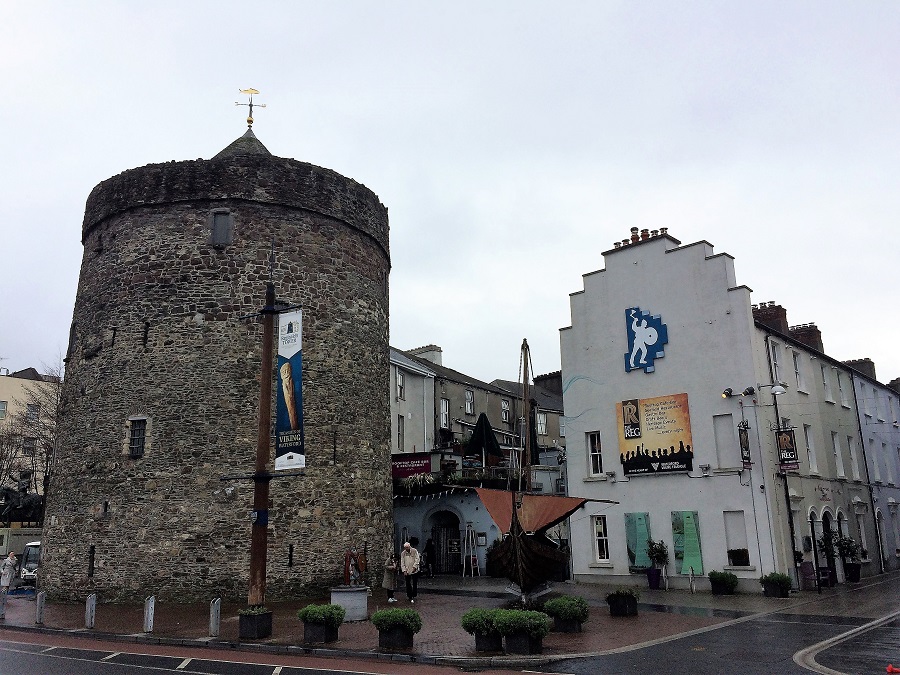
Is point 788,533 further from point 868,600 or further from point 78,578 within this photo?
point 78,578

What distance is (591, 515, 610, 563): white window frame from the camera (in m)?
24.9

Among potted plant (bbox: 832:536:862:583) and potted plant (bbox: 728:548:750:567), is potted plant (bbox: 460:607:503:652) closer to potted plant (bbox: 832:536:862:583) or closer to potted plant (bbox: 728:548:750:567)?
potted plant (bbox: 728:548:750:567)

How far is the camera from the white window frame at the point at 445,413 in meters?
38.8

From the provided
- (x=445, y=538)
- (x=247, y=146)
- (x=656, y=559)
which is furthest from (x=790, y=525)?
(x=247, y=146)

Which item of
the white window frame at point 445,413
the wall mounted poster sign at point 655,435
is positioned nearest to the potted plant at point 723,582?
the wall mounted poster sign at point 655,435

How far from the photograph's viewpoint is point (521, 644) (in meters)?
11.4

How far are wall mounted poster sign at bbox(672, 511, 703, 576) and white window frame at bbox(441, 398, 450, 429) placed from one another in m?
17.3

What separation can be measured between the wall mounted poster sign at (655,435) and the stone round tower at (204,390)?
873 centimetres

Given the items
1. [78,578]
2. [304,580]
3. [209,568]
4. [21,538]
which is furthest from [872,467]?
[21,538]

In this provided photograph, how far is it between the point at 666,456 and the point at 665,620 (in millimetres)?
9226

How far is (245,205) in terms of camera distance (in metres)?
22.1

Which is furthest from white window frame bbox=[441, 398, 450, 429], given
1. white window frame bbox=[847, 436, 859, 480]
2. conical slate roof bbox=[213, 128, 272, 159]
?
white window frame bbox=[847, 436, 859, 480]

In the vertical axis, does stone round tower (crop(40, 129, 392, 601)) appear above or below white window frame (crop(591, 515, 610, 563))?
above

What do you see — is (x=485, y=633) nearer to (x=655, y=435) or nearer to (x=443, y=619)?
(x=443, y=619)
